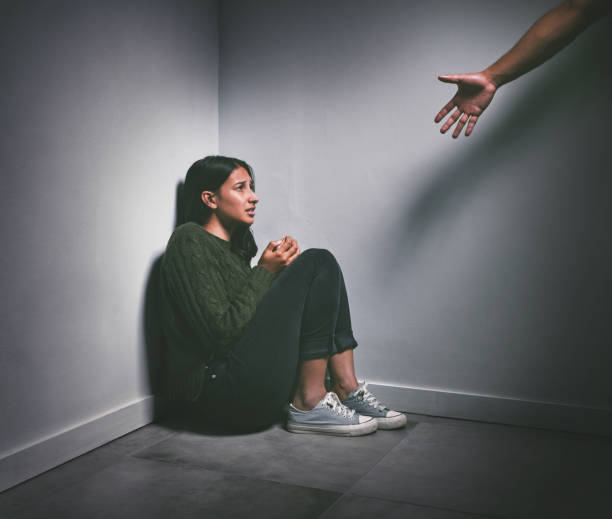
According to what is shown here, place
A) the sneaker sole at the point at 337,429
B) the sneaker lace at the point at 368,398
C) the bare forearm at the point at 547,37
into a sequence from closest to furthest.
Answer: the bare forearm at the point at 547,37
the sneaker sole at the point at 337,429
the sneaker lace at the point at 368,398

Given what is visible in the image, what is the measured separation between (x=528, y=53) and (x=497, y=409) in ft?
3.81

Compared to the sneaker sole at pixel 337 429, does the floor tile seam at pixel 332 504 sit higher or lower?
lower

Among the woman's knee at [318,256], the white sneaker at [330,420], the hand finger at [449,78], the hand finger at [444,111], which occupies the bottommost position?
the white sneaker at [330,420]

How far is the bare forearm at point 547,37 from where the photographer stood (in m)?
1.69

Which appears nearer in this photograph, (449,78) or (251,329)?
(449,78)

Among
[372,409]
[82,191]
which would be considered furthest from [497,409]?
[82,191]

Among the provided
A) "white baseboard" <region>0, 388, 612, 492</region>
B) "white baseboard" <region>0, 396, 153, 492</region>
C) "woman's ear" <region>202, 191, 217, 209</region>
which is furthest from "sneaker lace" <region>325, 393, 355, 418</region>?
"woman's ear" <region>202, 191, 217, 209</region>

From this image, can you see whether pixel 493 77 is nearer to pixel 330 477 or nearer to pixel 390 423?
pixel 390 423

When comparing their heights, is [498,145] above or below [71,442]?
above

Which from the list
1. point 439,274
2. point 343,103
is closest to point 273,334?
point 439,274

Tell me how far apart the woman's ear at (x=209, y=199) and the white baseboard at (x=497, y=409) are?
88 cm

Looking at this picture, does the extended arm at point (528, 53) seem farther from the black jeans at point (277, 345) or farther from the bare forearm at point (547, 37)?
the black jeans at point (277, 345)

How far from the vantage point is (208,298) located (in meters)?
1.74

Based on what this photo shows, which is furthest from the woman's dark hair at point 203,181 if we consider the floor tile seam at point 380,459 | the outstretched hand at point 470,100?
the floor tile seam at point 380,459
